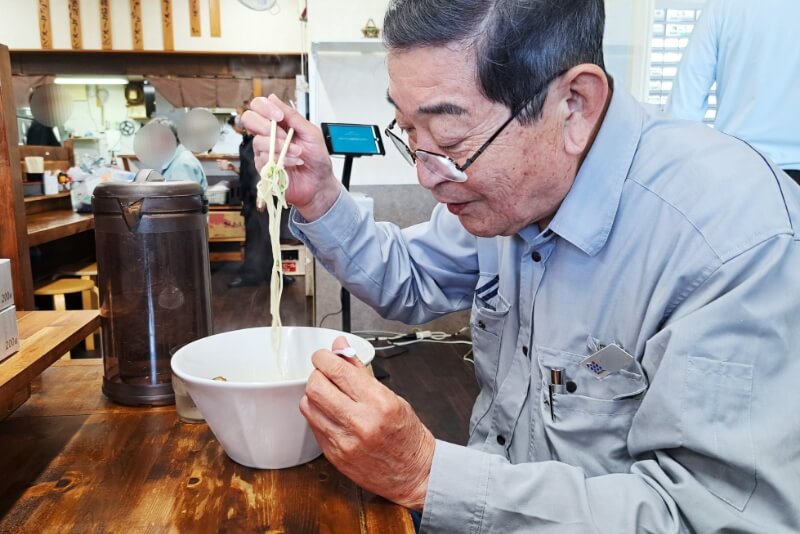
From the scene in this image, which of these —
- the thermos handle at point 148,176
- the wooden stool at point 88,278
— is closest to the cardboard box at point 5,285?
the thermos handle at point 148,176

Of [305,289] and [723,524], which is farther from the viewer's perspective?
[305,289]

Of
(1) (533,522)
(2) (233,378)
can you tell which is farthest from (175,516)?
(1) (533,522)

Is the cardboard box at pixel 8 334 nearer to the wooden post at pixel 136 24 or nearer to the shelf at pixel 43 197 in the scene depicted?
the shelf at pixel 43 197

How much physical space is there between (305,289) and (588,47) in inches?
152

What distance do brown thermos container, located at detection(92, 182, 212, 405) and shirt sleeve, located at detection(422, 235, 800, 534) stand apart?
555 mm

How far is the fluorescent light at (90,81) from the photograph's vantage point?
6867 millimetres

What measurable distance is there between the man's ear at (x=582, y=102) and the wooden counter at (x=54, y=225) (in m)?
2.27

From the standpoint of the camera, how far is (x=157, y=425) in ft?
3.06

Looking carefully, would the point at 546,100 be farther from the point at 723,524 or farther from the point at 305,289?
the point at 305,289

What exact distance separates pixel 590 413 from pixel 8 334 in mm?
859

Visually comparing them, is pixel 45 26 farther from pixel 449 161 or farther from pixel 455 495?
pixel 455 495

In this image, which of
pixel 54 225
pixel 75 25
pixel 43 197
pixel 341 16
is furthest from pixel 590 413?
pixel 75 25

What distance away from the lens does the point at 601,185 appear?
0.89 m

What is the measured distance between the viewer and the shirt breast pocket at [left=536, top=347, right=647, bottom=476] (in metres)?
0.84
